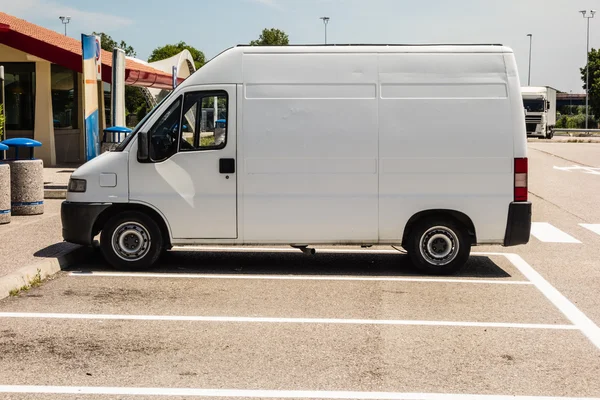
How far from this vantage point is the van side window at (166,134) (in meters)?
9.42

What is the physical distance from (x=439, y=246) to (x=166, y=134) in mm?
3172

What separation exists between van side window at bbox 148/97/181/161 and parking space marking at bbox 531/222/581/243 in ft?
18.7

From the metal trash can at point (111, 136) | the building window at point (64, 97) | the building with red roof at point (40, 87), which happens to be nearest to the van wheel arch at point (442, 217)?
the metal trash can at point (111, 136)

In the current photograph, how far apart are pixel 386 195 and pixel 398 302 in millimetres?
1706

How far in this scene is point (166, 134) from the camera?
9.48 meters

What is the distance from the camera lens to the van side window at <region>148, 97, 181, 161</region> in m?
9.42

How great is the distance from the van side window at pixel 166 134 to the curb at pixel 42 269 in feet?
5.09

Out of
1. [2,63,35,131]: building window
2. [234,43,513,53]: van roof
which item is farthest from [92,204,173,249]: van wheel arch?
[2,63,35,131]: building window

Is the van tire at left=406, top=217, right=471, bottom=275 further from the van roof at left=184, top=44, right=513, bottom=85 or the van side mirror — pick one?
the van side mirror

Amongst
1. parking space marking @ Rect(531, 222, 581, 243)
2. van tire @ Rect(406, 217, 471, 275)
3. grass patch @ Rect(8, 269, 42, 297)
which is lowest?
grass patch @ Rect(8, 269, 42, 297)

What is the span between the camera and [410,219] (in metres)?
9.51

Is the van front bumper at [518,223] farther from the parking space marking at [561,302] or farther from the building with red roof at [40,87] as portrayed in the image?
the building with red roof at [40,87]

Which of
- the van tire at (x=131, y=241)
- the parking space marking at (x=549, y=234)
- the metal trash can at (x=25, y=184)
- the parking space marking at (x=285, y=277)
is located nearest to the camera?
the parking space marking at (x=285, y=277)

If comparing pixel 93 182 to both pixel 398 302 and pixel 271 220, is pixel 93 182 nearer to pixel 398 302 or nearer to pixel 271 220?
pixel 271 220
